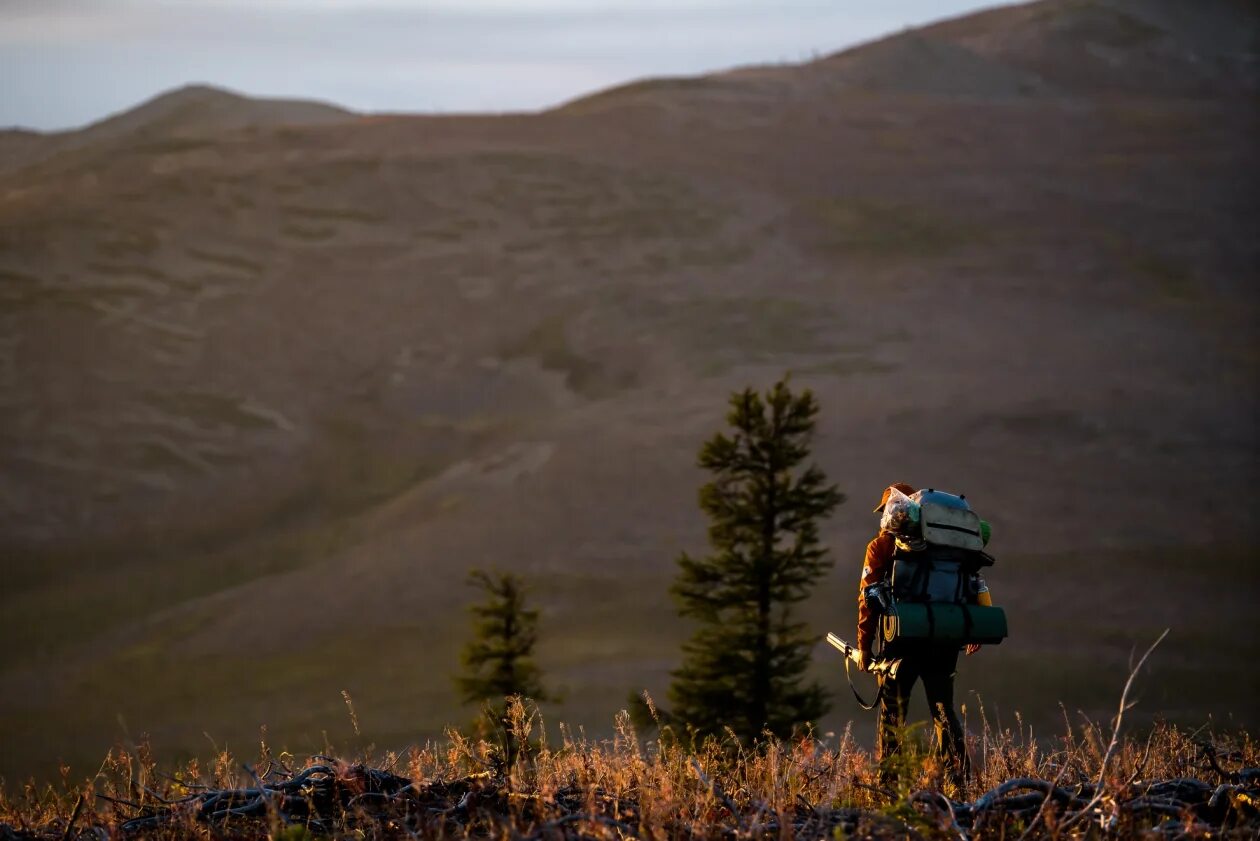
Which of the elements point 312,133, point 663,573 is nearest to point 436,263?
point 312,133

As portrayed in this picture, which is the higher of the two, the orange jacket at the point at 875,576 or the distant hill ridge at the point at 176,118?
the distant hill ridge at the point at 176,118

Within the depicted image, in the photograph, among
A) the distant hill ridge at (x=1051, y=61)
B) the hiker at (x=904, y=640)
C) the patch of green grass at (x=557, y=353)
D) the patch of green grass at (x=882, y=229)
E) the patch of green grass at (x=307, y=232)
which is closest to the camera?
the hiker at (x=904, y=640)

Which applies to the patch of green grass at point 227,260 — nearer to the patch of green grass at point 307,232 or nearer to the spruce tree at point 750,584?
the patch of green grass at point 307,232

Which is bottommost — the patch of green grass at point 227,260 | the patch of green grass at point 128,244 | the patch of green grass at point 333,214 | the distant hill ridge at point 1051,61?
the patch of green grass at point 227,260

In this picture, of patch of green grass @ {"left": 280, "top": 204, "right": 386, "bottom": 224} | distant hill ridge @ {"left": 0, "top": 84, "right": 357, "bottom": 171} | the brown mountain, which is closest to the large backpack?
the brown mountain

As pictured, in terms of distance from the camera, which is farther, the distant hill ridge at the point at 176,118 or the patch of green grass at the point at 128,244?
the distant hill ridge at the point at 176,118

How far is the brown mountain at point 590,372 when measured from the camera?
156 feet

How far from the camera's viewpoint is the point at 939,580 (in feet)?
28.0

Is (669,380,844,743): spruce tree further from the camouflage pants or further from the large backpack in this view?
the large backpack

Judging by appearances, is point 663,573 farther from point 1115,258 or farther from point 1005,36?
point 1005,36

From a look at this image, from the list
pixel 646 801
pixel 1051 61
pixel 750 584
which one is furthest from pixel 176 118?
pixel 646 801

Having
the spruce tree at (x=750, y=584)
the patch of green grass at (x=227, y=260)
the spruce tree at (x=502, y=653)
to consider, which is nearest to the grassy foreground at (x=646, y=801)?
the spruce tree at (x=750, y=584)

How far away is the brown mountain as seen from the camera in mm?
47656

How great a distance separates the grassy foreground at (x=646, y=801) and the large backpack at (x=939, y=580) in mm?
1157
